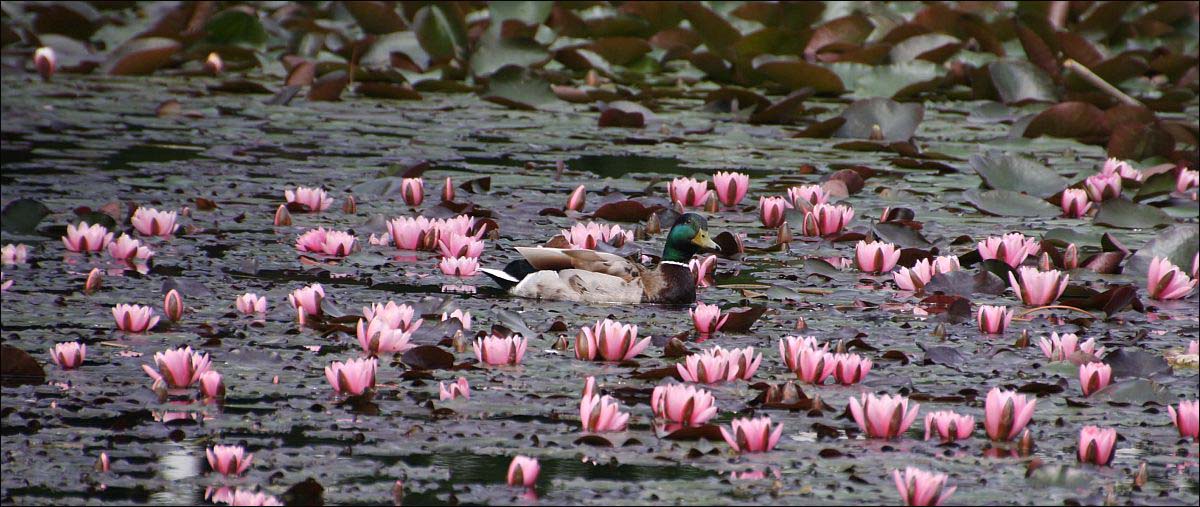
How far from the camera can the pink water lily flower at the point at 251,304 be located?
15.1 ft

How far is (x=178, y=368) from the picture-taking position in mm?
3781

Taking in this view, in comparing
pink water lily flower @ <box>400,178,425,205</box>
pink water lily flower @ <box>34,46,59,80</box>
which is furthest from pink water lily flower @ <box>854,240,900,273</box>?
pink water lily flower @ <box>34,46,59,80</box>

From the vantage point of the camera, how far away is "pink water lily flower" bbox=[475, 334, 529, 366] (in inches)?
161

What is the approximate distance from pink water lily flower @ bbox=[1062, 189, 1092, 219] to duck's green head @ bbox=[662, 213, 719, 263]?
2.22m

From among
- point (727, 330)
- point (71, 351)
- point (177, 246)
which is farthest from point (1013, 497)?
point (177, 246)

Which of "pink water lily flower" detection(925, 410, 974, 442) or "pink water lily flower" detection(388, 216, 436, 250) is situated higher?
"pink water lily flower" detection(388, 216, 436, 250)

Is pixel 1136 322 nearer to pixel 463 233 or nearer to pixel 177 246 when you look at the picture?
pixel 463 233

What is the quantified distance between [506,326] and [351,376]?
823 millimetres

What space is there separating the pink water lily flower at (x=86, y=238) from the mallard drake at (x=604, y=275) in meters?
1.55

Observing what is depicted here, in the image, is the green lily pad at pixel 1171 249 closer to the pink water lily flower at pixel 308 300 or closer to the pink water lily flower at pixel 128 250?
the pink water lily flower at pixel 308 300

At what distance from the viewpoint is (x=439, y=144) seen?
27.7ft

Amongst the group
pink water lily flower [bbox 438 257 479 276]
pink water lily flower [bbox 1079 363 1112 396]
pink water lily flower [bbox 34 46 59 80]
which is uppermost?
pink water lily flower [bbox 34 46 59 80]

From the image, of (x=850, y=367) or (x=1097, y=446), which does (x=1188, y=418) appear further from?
(x=850, y=367)

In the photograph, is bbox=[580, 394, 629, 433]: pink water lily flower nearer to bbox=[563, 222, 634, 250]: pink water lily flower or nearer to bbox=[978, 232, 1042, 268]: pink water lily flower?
bbox=[563, 222, 634, 250]: pink water lily flower
